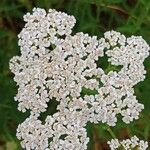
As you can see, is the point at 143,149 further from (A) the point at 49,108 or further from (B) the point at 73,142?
(A) the point at 49,108

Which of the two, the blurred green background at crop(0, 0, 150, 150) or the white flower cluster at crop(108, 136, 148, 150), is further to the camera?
the blurred green background at crop(0, 0, 150, 150)

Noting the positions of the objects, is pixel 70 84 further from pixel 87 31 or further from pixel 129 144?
pixel 87 31

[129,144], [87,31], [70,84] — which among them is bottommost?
[129,144]

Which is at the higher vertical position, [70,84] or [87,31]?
[87,31]

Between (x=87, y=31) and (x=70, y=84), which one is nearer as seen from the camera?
(x=70, y=84)

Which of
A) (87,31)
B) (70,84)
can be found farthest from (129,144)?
(87,31)
